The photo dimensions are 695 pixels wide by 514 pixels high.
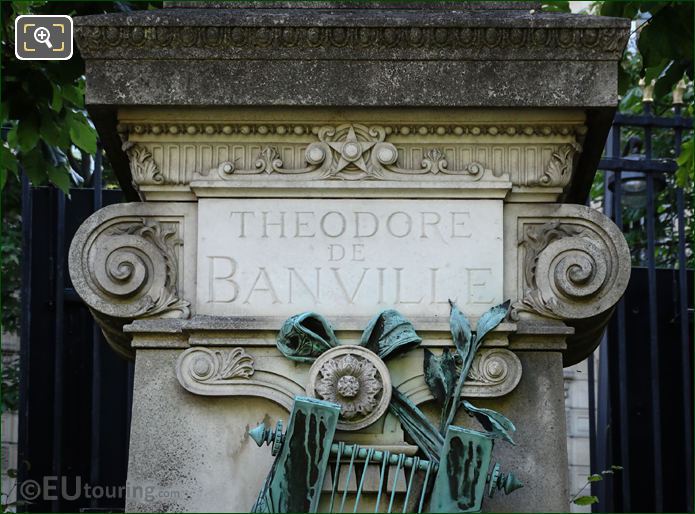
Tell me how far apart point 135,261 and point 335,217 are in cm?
76

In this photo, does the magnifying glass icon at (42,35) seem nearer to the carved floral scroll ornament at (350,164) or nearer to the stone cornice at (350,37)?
the stone cornice at (350,37)

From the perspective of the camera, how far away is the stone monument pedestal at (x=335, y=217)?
5.61m

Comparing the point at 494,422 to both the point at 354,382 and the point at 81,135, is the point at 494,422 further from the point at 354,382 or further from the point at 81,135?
the point at 81,135

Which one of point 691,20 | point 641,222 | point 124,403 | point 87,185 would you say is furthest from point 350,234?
point 641,222

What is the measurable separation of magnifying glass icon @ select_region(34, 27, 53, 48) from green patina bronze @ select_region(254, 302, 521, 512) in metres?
2.70

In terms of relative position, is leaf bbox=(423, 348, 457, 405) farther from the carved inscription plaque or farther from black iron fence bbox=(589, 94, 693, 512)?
black iron fence bbox=(589, 94, 693, 512)

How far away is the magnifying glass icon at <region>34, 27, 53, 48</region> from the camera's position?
756cm

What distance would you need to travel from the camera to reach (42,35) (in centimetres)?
757

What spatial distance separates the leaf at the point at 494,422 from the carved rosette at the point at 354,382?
31 centimetres

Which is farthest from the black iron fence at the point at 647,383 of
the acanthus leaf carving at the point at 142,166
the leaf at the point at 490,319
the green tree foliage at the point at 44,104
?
the acanthus leaf carving at the point at 142,166

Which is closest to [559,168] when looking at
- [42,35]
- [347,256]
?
[347,256]

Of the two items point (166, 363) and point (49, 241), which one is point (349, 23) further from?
point (49, 241)

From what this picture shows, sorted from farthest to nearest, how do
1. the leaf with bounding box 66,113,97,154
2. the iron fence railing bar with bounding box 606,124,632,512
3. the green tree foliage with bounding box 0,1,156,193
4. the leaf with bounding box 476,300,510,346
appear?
the iron fence railing bar with bounding box 606,124,632,512
the leaf with bounding box 66,113,97,154
the green tree foliage with bounding box 0,1,156,193
the leaf with bounding box 476,300,510,346

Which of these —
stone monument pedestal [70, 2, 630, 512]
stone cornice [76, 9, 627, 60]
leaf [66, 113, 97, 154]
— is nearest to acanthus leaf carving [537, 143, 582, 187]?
stone monument pedestal [70, 2, 630, 512]
